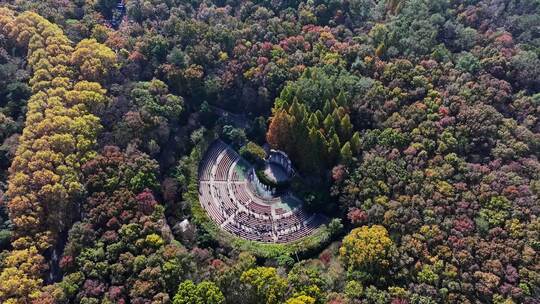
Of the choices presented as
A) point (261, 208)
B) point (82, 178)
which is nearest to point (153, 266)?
point (82, 178)

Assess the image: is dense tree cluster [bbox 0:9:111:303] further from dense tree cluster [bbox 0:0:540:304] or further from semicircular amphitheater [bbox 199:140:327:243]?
semicircular amphitheater [bbox 199:140:327:243]

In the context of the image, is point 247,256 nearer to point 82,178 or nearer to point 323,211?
point 323,211

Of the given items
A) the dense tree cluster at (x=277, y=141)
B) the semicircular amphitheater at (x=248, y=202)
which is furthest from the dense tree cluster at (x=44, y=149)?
the semicircular amphitheater at (x=248, y=202)

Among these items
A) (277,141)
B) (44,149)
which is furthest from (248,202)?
(44,149)

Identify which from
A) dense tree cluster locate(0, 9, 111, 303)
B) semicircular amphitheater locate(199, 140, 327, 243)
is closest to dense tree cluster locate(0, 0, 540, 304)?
dense tree cluster locate(0, 9, 111, 303)

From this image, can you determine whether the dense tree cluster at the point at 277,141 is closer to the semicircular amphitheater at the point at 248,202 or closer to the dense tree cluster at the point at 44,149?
the dense tree cluster at the point at 44,149
